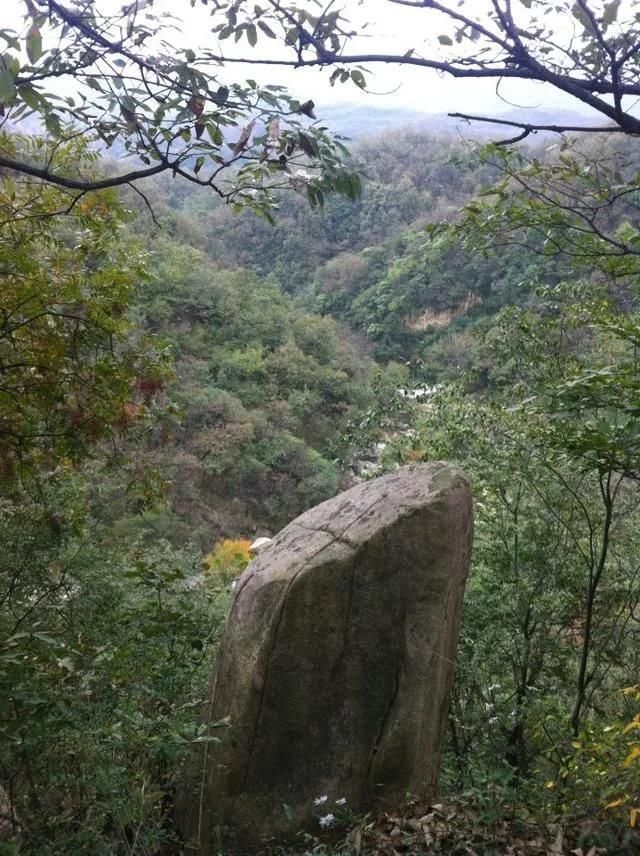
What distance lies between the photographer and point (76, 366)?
13.1 feet

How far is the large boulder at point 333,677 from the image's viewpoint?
371 cm

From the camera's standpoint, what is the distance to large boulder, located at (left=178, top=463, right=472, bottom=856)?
371cm

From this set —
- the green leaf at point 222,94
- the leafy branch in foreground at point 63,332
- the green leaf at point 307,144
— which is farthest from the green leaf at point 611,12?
the leafy branch in foreground at point 63,332

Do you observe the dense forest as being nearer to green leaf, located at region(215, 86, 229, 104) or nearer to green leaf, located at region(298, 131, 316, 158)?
green leaf, located at region(298, 131, 316, 158)

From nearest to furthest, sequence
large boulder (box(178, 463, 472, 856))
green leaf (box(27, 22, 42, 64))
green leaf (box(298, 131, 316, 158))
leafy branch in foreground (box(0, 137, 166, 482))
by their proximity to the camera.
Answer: green leaf (box(27, 22, 42, 64)) → green leaf (box(298, 131, 316, 158)) → leafy branch in foreground (box(0, 137, 166, 482)) → large boulder (box(178, 463, 472, 856))

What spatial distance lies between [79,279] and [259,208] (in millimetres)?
1671

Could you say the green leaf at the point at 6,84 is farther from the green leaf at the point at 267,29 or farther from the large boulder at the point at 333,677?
the large boulder at the point at 333,677

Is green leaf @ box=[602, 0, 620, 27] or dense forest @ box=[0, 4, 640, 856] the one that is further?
dense forest @ box=[0, 4, 640, 856]

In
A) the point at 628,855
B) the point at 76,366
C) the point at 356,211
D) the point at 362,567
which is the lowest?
the point at 628,855

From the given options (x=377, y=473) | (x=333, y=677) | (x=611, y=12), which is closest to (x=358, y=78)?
(x=611, y=12)

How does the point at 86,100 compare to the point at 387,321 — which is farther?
the point at 387,321

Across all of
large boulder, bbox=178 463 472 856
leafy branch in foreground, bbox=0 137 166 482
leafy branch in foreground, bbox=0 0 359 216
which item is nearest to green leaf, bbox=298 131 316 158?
leafy branch in foreground, bbox=0 0 359 216

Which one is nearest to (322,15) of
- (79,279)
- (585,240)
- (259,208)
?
(259,208)

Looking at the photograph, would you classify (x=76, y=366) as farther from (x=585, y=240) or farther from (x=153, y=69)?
(x=585, y=240)
